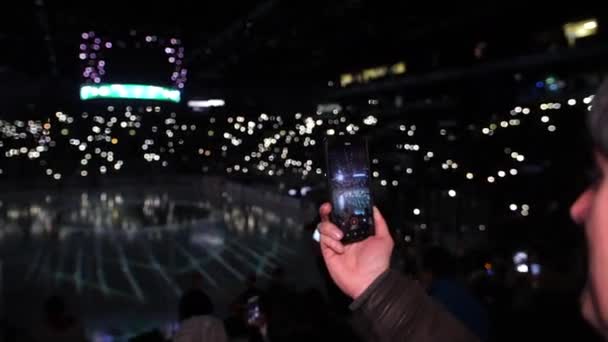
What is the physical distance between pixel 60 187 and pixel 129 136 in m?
5.22

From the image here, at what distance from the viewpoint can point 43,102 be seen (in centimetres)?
966

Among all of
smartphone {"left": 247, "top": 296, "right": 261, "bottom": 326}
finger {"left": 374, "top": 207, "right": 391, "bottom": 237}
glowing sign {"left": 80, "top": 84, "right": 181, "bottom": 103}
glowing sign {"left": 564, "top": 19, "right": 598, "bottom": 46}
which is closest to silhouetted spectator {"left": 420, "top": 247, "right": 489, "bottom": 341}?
finger {"left": 374, "top": 207, "right": 391, "bottom": 237}

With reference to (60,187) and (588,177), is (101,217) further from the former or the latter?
(588,177)

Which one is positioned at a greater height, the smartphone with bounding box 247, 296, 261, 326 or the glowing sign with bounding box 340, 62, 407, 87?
the glowing sign with bounding box 340, 62, 407, 87

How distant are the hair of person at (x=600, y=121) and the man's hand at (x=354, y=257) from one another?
2.74ft

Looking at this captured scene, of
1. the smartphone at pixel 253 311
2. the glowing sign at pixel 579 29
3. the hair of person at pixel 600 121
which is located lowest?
the smartphone at pixel 253 311

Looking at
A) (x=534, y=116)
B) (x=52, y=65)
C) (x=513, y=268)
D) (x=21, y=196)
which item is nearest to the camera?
(x=513, y=268)

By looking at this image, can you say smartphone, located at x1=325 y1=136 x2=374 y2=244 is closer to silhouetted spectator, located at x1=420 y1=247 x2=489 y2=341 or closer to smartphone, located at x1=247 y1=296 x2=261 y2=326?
silhouetted spectator, located at x1=420 y1=247 x2=489 y2=341

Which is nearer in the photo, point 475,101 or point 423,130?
point 423,130

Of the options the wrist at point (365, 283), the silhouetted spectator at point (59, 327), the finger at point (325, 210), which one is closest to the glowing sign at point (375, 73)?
the silhouetted spectator at point (59, 327)

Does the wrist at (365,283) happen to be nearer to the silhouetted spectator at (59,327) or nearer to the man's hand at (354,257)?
the man's hand at (354,257)

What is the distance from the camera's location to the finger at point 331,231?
5.02 ft

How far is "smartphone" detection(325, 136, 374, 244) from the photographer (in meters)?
Answer: 1.57

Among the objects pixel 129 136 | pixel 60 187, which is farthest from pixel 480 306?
pixel 60 187
